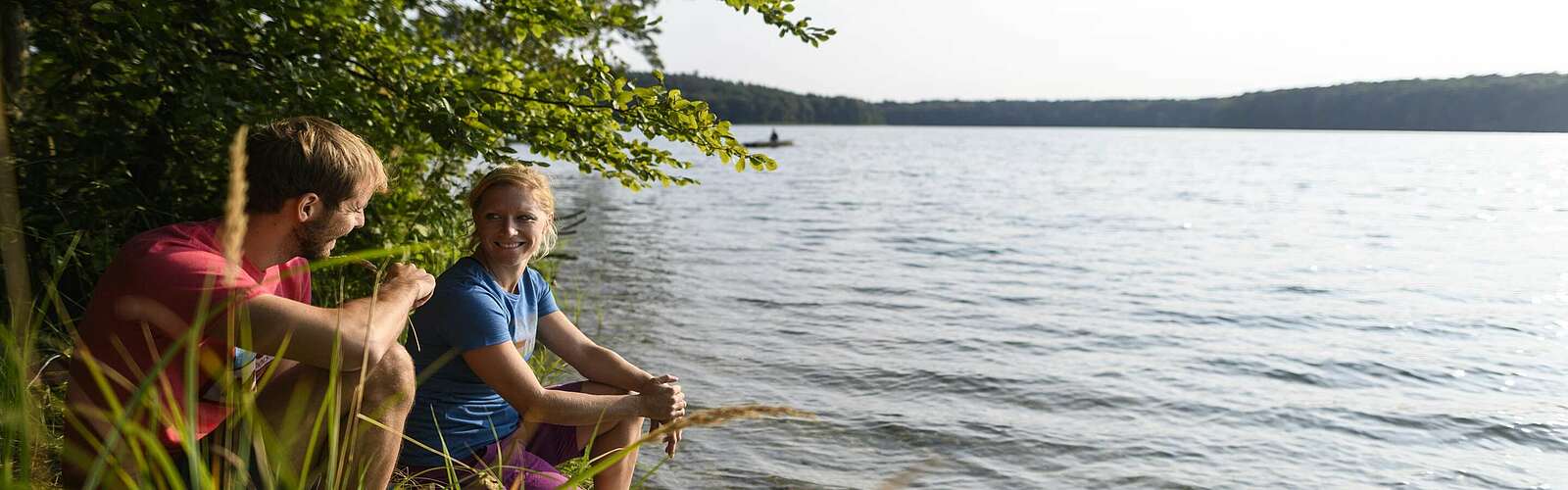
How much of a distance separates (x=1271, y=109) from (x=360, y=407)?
138808 millimetres

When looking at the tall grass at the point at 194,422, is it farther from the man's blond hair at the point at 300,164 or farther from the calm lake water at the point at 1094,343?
the calm lake water at the point at 1094,343

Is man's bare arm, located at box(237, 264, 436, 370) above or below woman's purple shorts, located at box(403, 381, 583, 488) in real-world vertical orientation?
above

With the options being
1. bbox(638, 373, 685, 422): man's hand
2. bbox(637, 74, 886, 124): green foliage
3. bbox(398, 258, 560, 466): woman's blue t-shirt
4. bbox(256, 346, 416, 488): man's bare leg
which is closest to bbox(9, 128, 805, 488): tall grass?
bbox(256, 346, 416, 488): man's bare leg

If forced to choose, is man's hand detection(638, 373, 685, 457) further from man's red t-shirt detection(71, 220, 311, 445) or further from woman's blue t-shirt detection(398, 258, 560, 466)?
man's red t-shirt detection(71, 220, 311, 445)

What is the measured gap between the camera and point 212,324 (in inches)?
97.3

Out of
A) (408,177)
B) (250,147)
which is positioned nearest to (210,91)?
(408,177)

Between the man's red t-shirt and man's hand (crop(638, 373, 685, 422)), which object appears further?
man's hand (crop(638, 373, 685, 422))

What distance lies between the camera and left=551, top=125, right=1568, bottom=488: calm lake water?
6656 mm

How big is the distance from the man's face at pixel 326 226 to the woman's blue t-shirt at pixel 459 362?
56 cm

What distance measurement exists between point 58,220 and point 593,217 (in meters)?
16.5

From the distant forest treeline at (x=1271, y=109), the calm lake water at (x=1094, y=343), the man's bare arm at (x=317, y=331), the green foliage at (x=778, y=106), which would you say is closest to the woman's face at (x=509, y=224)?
the man's bare arm at (x=317, y=331)

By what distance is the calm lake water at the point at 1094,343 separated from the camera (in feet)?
21.8

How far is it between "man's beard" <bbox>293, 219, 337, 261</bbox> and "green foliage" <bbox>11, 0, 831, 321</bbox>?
2.19m

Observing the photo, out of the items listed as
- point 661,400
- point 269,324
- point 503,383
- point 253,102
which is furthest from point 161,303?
point 253,102
